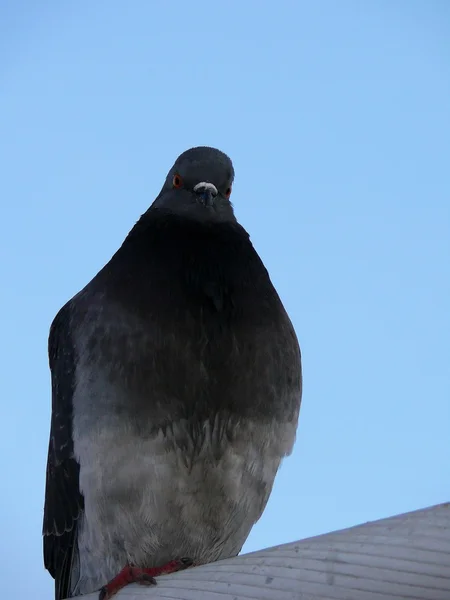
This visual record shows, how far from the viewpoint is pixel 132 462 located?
5.37 metres

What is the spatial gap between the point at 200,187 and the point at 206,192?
0.07 m

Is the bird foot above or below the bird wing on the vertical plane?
below

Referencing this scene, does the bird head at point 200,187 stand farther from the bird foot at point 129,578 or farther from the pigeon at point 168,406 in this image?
the bird foot at point 129,578

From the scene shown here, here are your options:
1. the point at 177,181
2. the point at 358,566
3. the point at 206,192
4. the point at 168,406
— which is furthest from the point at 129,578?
the point at 177,181

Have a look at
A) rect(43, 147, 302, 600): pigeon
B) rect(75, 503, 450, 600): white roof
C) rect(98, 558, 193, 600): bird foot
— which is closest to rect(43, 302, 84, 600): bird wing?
rect(43, 147, 302, 600): pigeon

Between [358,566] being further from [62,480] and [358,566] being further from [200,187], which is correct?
[200,187]

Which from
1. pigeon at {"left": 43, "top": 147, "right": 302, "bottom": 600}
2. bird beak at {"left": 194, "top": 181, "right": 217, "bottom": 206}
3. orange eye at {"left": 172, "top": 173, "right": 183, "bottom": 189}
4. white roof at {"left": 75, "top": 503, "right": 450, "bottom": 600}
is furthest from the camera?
orange eye at {"left": 172, "top": 173, "right": 183, "bottom": 189}

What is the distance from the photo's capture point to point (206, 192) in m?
6.28

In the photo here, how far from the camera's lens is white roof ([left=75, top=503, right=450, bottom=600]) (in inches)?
89.7

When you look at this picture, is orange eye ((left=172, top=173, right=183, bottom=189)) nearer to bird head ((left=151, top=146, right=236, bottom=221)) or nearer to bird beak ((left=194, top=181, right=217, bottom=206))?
bird head ((left=151, top=146, right=236, bottom=221))

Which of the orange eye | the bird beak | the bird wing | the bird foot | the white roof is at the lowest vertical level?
the white roof

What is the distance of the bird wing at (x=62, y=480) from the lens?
19.5 ft

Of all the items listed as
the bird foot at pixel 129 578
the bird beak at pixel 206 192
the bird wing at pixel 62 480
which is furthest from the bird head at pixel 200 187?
the bird foot at pixel 129 578

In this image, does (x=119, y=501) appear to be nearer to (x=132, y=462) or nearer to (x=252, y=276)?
(x=132, y=462)
